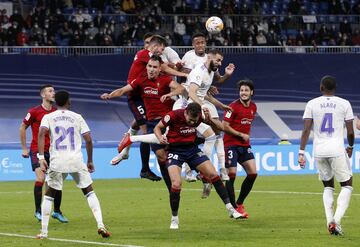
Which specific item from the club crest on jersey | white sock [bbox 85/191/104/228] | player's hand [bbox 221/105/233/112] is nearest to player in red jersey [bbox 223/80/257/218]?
player's hand [bbox 221/105/233/112]

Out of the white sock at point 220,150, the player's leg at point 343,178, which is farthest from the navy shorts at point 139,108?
the player's leg at point 343,178

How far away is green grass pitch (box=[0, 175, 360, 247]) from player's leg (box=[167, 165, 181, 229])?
0.21 metres

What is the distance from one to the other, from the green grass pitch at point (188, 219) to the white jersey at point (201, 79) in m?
2.23

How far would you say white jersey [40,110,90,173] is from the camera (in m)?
15.1

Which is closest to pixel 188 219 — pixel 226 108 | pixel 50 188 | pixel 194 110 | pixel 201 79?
pixel 226 108

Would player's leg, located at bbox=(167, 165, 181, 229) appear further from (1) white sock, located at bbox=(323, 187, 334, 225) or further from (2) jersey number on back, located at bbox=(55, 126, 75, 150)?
(1) white sock, located at bbox=(323, 187, 334, 225)

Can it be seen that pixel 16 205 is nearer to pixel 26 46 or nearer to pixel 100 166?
pixel 100 166

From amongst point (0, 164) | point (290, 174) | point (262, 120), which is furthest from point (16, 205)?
point (262, 120)

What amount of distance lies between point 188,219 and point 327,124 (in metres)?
4.03

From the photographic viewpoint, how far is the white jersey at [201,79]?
1773cm

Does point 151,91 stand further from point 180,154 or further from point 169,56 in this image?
point 180,154

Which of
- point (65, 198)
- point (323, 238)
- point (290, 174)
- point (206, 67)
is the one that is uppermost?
point (206, 67)

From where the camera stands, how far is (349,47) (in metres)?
38.1

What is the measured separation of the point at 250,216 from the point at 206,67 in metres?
2.79
